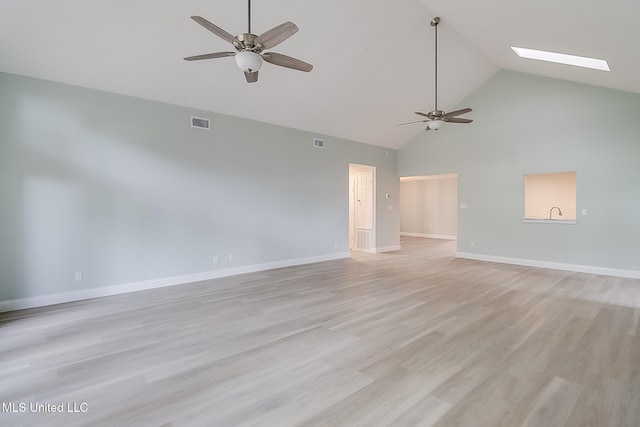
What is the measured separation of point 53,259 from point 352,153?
6.48 metres

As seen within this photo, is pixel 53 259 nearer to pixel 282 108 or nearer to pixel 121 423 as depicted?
pixel 121 423

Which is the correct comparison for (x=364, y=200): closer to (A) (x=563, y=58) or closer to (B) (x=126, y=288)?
(A) (x=563, y=58)

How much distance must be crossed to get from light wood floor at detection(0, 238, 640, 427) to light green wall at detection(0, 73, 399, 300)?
675 mm

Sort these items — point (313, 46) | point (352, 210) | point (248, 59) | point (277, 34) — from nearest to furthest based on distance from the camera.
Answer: point (277, 34), point (248, 59), point (313, 46), point (352, 210)

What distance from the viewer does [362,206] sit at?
905 centimetres

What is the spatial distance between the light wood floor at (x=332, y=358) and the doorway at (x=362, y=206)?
13.7ft

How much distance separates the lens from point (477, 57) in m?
6.33

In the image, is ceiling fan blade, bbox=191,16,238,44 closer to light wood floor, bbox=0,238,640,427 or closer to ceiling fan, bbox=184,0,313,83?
ceiling fan, bbox=184,0,313,83

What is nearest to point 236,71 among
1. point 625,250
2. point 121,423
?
point 121,423

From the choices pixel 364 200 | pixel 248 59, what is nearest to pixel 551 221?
pixel 364 200

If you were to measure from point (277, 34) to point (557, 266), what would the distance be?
7289mm

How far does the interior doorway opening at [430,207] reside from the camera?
11820mm

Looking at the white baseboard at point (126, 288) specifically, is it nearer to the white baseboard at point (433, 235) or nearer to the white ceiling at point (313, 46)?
the white ceiling at point (313, 46)

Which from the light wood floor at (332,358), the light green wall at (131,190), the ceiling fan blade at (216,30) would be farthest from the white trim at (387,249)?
the ceiling fan blade at (216,30)
